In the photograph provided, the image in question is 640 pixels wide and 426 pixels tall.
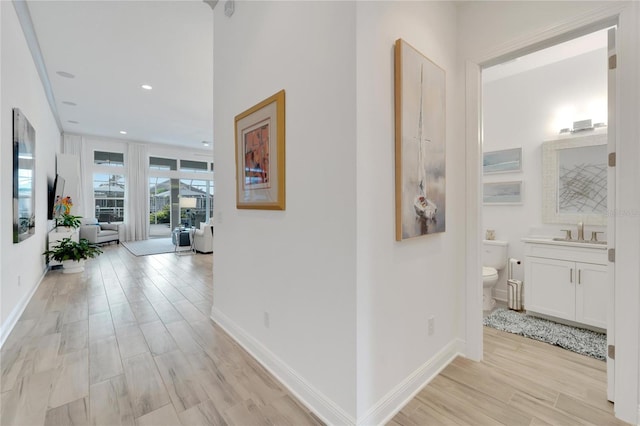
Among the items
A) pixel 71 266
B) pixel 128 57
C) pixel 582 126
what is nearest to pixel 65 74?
pixel 128 57

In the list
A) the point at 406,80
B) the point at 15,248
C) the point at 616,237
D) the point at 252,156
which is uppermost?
the point at 406,80

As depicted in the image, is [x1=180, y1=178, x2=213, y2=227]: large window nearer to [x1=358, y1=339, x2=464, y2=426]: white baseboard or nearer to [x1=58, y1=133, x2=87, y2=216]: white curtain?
[x1=58, y1=133, x2=87, y2=216]: white curtain

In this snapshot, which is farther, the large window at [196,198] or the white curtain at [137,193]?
the large window at [196,198]

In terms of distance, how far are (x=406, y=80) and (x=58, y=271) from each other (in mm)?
6321

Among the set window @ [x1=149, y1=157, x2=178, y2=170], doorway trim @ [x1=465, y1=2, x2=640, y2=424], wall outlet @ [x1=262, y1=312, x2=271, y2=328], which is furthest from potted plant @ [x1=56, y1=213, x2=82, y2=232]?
doorway trim @ [x1=465, y1=2, x2=640, y2=424]

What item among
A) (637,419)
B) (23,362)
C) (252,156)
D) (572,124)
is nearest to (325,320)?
(252,156)

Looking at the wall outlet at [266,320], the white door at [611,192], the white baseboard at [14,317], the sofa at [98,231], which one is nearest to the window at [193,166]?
the sofa at [98,231]

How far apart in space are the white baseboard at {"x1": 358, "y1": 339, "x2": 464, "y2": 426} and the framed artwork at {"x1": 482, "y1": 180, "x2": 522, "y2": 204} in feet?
6.97

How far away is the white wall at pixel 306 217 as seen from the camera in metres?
1.48

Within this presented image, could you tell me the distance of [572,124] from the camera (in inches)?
122

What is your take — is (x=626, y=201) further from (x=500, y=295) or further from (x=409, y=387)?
(x=500, y=295)

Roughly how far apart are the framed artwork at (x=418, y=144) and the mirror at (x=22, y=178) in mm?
3757

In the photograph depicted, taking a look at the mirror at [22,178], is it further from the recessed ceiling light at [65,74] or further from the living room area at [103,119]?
the recessed ceiling light at [65,74]

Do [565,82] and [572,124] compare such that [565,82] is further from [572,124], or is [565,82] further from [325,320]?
[325,320]
